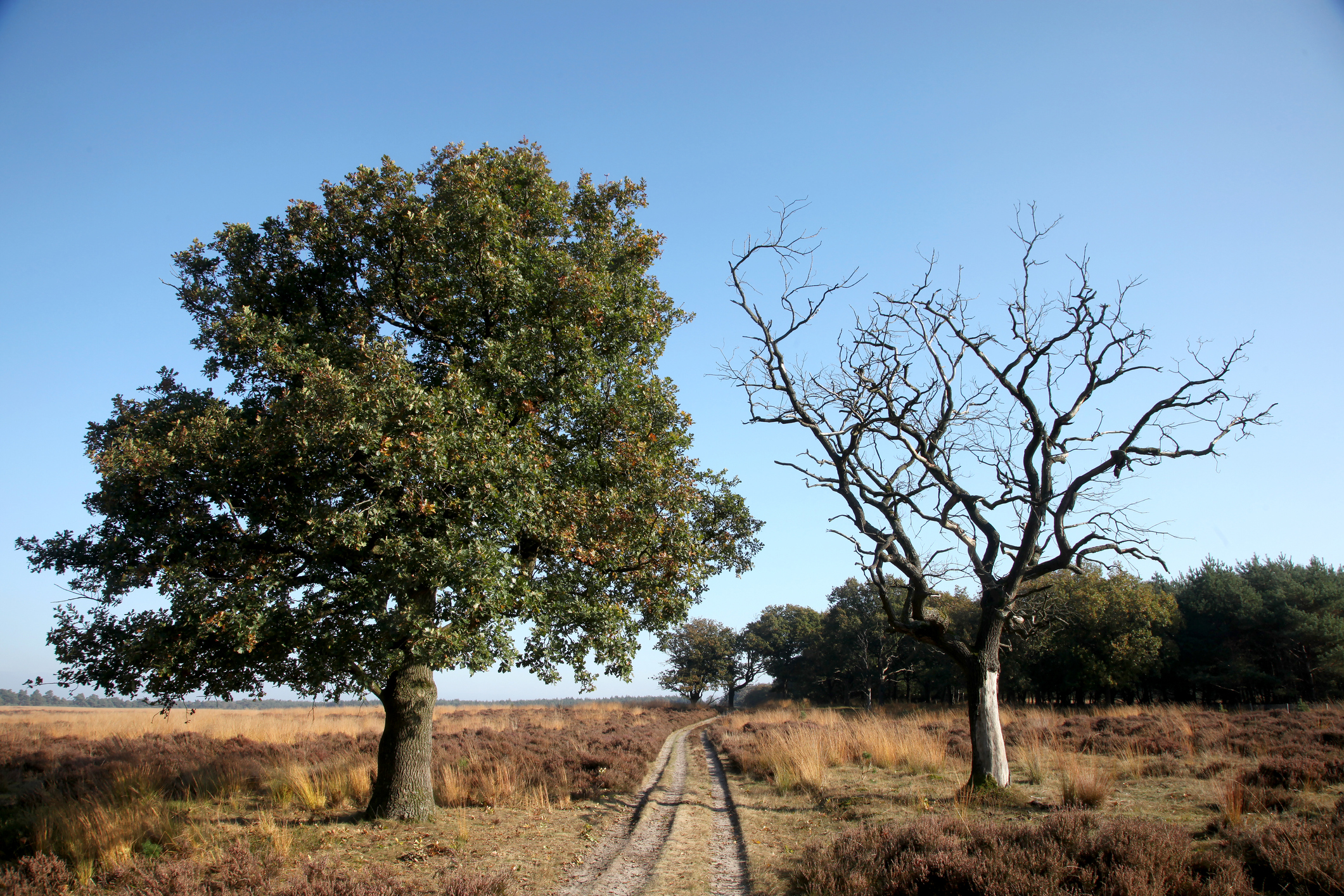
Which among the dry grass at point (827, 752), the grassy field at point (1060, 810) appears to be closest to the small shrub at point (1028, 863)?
the grassy field at point (1060, 810)

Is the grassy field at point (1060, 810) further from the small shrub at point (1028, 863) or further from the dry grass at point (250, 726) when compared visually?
the dry grass at point (250, 726)

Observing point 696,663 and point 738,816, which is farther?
point 696,663

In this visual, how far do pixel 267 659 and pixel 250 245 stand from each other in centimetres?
713

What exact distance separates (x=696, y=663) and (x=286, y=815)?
197 feet

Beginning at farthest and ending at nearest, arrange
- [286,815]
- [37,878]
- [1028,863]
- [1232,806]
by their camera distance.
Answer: [286,815] → [1232,806] → [37,878] → [1028,863]

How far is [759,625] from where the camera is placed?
252 ft

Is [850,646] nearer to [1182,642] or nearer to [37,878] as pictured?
[1182,642]

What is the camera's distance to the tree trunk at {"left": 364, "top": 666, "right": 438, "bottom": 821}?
10422 millimetres

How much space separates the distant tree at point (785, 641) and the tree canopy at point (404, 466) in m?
62.0

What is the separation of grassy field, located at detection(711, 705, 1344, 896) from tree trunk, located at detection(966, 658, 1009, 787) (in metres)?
0.39

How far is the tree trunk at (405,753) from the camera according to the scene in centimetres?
1042

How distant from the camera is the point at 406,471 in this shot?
8.27m

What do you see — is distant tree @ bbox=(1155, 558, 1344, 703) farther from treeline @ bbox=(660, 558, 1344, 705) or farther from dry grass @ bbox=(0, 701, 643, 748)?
dry grass @ bbox=(0, 701, 643, 748)

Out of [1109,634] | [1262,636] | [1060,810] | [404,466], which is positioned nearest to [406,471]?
[404,466]
